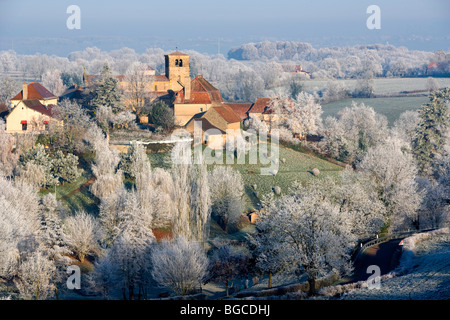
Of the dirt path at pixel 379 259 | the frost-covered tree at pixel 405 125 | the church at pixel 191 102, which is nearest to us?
the dirt path at pixel 379 259

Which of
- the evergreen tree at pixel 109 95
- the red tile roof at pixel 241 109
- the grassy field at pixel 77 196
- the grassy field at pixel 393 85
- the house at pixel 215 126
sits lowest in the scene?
the grassy field at pixel 77 196

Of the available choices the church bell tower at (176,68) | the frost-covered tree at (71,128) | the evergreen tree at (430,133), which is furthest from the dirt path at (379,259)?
the church bell tower at (176,68)

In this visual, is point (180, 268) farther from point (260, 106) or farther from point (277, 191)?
point (260, 106)

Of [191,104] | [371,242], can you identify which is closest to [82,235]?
[371,242]

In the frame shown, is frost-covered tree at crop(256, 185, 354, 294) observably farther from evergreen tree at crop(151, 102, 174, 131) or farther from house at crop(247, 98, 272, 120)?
house at crop(247, 98, 272, 120)

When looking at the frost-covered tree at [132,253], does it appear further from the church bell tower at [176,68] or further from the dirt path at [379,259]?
the church bell tower at [176,68]

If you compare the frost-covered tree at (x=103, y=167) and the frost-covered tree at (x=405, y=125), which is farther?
the frost-covered tree at (x=405, y=125)

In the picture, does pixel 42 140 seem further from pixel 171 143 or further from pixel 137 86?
pixel 137 86
